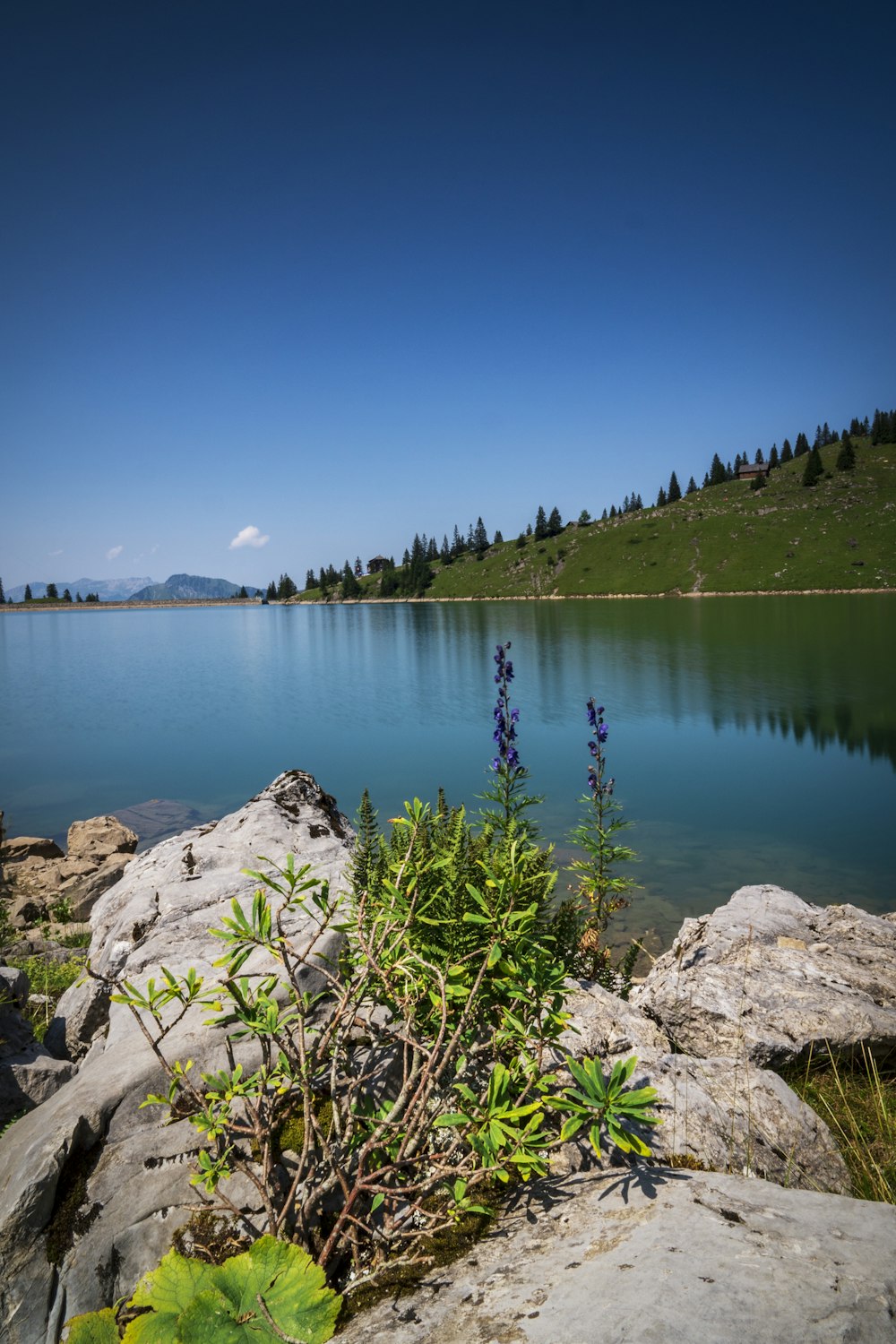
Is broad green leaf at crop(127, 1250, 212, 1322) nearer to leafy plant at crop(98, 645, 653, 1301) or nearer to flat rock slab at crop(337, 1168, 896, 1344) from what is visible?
leafy plant at crop(98, 645, 653, 1301)

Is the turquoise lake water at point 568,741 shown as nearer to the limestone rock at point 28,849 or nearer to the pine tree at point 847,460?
the limestone rock at point 28,849

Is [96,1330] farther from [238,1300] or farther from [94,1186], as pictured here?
[94,1186]

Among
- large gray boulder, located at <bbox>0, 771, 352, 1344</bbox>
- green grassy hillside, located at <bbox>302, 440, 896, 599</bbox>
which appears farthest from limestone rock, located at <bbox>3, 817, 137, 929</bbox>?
green grassy hillside, located at <bbox>302, 440, 896, 599</bbox>

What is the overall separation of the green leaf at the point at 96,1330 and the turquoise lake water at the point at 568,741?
11.9 meters

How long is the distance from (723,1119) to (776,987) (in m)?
3.08

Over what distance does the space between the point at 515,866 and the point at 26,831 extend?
78.1ft

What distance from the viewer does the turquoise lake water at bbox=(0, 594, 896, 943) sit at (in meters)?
17.5

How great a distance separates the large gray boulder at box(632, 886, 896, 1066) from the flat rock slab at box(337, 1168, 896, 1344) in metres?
3.49

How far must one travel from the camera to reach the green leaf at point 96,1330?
2.47m

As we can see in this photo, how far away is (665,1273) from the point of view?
2.37 metres

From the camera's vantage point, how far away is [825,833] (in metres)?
18.3

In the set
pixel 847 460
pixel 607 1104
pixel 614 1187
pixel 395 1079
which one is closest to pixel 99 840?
pixel 395 1079

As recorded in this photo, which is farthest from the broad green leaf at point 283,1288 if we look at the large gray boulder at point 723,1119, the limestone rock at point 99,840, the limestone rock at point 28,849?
the limestone rock at point 28,849

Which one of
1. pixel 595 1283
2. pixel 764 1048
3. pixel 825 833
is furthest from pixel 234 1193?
pixel 825 833
